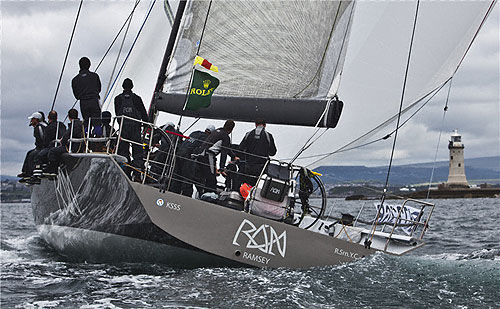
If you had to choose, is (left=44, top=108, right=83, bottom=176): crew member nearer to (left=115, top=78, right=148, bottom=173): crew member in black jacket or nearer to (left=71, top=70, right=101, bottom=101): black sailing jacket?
(left=71, top=70, right=101, bottom=101): black sailing jacket

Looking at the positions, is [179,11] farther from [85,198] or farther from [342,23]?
[85,198]

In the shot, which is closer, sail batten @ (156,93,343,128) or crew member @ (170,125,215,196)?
crew member @ (170,125,215,196)

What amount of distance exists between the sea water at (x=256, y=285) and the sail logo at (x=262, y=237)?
0.85 feet

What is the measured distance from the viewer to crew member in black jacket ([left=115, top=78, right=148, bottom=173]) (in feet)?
24.2

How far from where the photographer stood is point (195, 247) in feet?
20.5

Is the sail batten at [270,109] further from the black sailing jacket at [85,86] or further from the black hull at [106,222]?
the black hull at [106,222]

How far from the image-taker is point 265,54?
8.18m

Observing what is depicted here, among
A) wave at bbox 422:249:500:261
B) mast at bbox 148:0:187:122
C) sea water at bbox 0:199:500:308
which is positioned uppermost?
mast at bbox 148:0:187:122

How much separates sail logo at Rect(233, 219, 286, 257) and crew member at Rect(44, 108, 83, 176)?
2479 millimetres

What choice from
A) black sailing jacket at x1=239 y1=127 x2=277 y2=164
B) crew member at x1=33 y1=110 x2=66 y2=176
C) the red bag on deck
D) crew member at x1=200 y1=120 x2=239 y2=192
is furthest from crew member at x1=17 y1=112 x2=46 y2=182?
the red bag on deck

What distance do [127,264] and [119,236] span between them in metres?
0.37

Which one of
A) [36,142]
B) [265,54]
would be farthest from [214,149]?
[36,142]

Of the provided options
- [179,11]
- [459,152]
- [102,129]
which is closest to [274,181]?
[102,129]

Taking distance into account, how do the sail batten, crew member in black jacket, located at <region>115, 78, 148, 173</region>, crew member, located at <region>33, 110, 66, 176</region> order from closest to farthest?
crew member in black jacket, located at <region>115, 78, 148, 173</region>, crew member, located at <region>33, 110, 66, 176</region>, the sail batten
